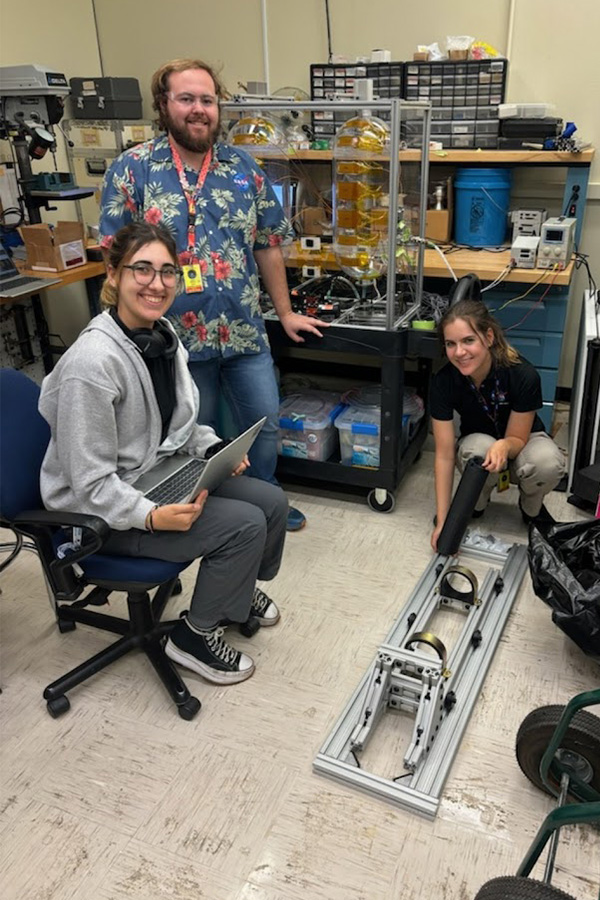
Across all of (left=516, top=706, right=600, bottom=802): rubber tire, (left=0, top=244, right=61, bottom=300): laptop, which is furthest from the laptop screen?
(left=516, top=706, right=600, bottom=802): rubber tire

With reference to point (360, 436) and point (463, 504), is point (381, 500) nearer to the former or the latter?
point (360, 436)

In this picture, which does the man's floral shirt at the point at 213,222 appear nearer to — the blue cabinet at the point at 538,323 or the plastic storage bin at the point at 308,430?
the plastic storage bin at the point at 308,430

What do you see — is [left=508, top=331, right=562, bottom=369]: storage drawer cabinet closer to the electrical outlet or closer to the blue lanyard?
the blue lanyard

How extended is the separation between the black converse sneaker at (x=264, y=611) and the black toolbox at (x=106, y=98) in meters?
2.78

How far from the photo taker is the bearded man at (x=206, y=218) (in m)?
1.95

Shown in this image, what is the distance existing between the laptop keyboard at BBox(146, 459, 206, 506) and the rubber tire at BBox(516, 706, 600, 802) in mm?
922

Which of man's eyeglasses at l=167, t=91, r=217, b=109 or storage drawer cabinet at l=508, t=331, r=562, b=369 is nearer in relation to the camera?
man's eyeglasses at l=167, t=91, r=217, b=109

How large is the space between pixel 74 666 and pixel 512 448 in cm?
151

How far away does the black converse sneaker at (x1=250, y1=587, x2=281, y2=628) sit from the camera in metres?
2.05

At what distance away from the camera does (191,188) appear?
6.59 ft

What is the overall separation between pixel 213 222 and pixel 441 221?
1.39m

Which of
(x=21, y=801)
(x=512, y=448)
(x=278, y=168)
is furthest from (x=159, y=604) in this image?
(x=278, y=168)

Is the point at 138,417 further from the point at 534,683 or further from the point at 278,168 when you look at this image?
the point at 278,168

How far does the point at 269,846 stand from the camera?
56.4 inches
